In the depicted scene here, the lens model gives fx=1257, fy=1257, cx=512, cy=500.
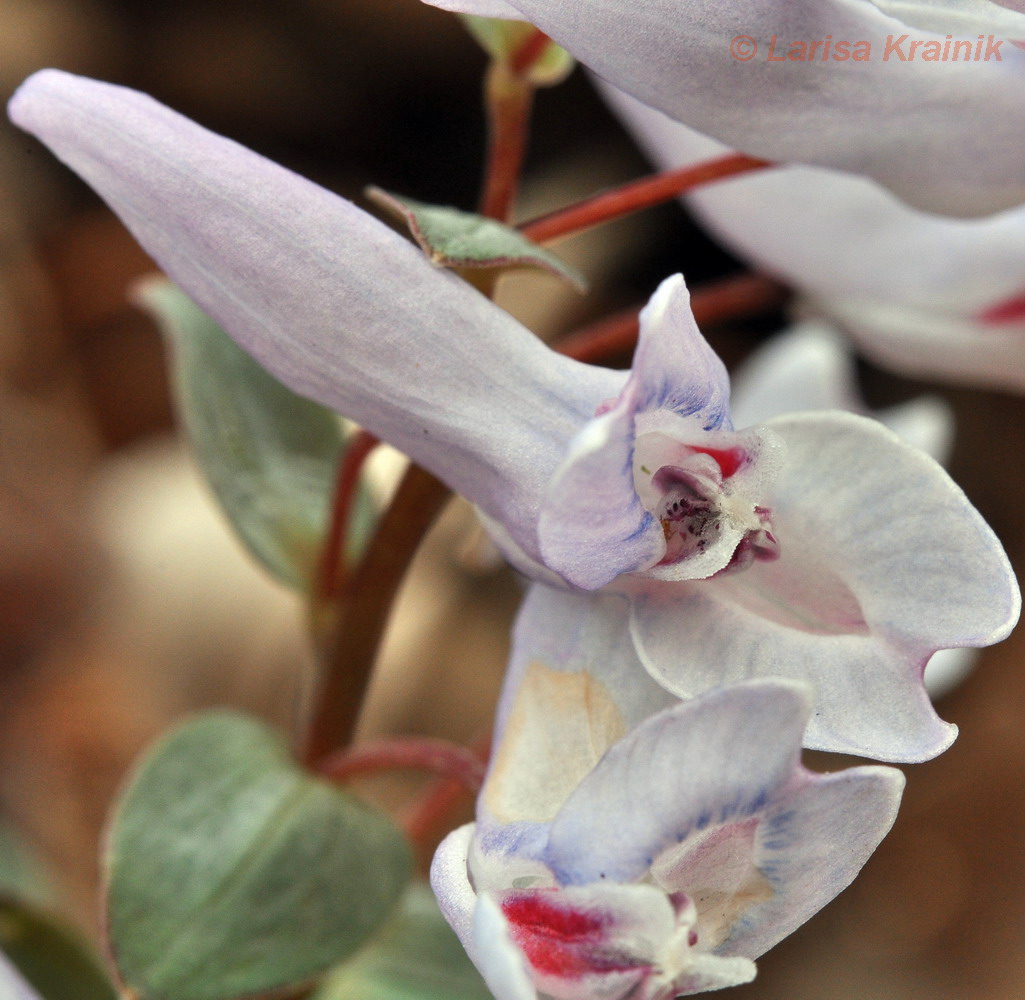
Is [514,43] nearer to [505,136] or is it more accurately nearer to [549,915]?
[505,136]

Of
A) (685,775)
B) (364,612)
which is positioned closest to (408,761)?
(364,612)

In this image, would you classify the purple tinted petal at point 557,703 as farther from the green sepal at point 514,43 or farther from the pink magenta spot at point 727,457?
the green sepal at point 514,43

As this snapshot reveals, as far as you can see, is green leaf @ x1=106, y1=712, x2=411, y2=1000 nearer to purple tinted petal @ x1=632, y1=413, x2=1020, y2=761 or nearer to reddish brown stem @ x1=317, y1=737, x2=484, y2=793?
reddish brown stem @ x1=317, y1=737, x2=484, y2=793

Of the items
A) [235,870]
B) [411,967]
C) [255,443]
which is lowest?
[411,967]

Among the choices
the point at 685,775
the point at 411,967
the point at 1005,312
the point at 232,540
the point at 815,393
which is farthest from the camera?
the point at 232,540

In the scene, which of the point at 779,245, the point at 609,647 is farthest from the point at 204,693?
the point at 609,647

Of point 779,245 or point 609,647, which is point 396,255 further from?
point 779,245
